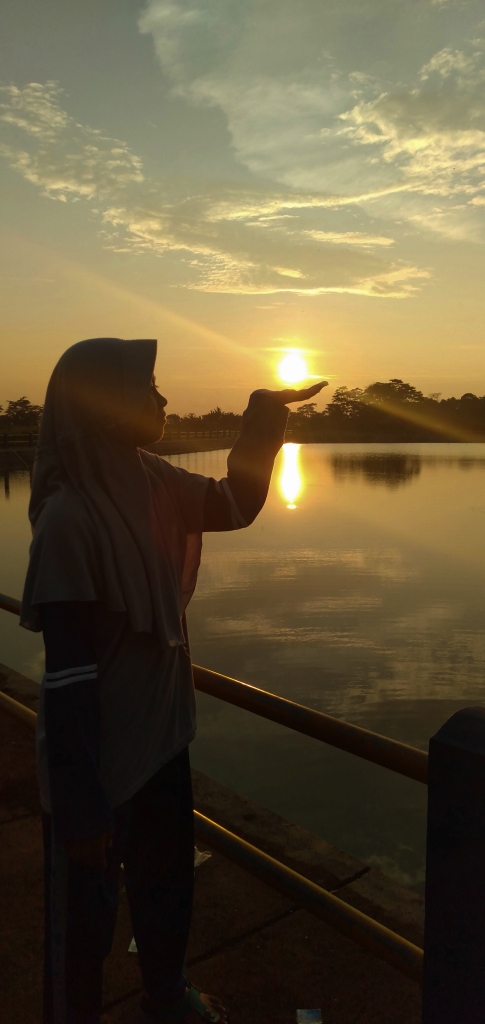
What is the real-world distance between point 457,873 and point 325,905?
835 millimetres

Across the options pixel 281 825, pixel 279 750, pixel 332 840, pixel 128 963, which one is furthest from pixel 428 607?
pixel 128 963

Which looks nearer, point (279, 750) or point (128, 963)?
point (128, 963)

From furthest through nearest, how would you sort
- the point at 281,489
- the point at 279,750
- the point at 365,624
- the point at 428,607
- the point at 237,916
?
1. the point at 281,489
2. the point at 428,607
3. the point at 365,624
4. the point at 279,750
5. the point at 237,916

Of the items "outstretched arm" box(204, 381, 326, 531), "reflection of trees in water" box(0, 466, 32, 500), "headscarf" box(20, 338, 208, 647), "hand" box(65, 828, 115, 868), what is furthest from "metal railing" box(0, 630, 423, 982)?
"reflection of trees in water" box(0, 466, 32, 500)

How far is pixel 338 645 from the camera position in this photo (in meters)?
10.9

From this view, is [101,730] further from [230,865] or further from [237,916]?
[230,865]

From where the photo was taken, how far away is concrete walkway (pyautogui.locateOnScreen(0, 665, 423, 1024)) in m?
2.05

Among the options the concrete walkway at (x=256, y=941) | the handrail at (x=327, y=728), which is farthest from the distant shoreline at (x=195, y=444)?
the concrete walkway at (x=256, y=941)

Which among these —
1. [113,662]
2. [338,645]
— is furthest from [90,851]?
[338,645]

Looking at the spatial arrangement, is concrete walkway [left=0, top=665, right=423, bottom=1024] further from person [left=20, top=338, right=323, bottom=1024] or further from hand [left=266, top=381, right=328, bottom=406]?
hand [left=266, top=381, right=328, bottom=406]

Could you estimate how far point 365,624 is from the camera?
39.0 ft

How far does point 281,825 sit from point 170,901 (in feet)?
4.24

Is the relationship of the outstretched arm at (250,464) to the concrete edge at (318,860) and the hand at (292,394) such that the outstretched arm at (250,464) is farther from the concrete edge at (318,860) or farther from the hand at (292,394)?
the concrete edge at (318,860)

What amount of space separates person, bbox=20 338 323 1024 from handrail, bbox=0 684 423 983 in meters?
0.32
